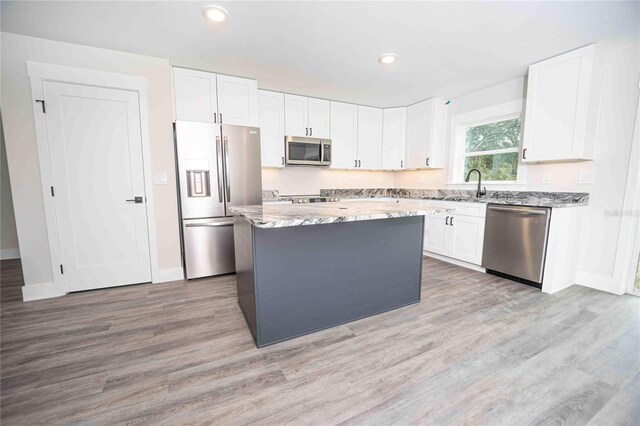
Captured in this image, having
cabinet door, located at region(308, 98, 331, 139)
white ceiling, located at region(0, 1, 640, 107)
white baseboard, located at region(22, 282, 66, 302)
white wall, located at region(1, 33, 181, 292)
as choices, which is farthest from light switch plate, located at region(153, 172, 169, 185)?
cabinet door, located at region(308, 98, 331, 139)

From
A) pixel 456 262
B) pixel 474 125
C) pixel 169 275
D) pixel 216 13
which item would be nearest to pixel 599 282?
pixel 456 262

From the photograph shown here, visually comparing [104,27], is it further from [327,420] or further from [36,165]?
[327,420]

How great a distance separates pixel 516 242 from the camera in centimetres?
289

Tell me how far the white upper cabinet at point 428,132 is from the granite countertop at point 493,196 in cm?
56

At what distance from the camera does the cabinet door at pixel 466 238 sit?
10.8ft

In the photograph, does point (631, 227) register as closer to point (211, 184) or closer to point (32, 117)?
point (211, 184)

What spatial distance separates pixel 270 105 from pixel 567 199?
3.93 m

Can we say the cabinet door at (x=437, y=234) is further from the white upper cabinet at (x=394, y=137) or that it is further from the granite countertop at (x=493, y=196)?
the white upper cabinet at (x=394, y=137)

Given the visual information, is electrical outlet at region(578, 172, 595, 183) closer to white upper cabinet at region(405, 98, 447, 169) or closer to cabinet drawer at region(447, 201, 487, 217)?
cabinet drawer at region(447, 201, 487, 217)

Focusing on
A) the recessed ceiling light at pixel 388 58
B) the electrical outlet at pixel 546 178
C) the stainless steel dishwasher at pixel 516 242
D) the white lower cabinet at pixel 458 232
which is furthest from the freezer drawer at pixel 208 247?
the electrical outlet at pixel 546 178

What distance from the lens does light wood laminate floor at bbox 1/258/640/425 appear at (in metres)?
1.29

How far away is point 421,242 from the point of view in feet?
7.98

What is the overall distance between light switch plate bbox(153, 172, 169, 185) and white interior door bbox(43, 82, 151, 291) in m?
0.13

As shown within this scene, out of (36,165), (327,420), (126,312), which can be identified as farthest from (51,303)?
(327,420)
